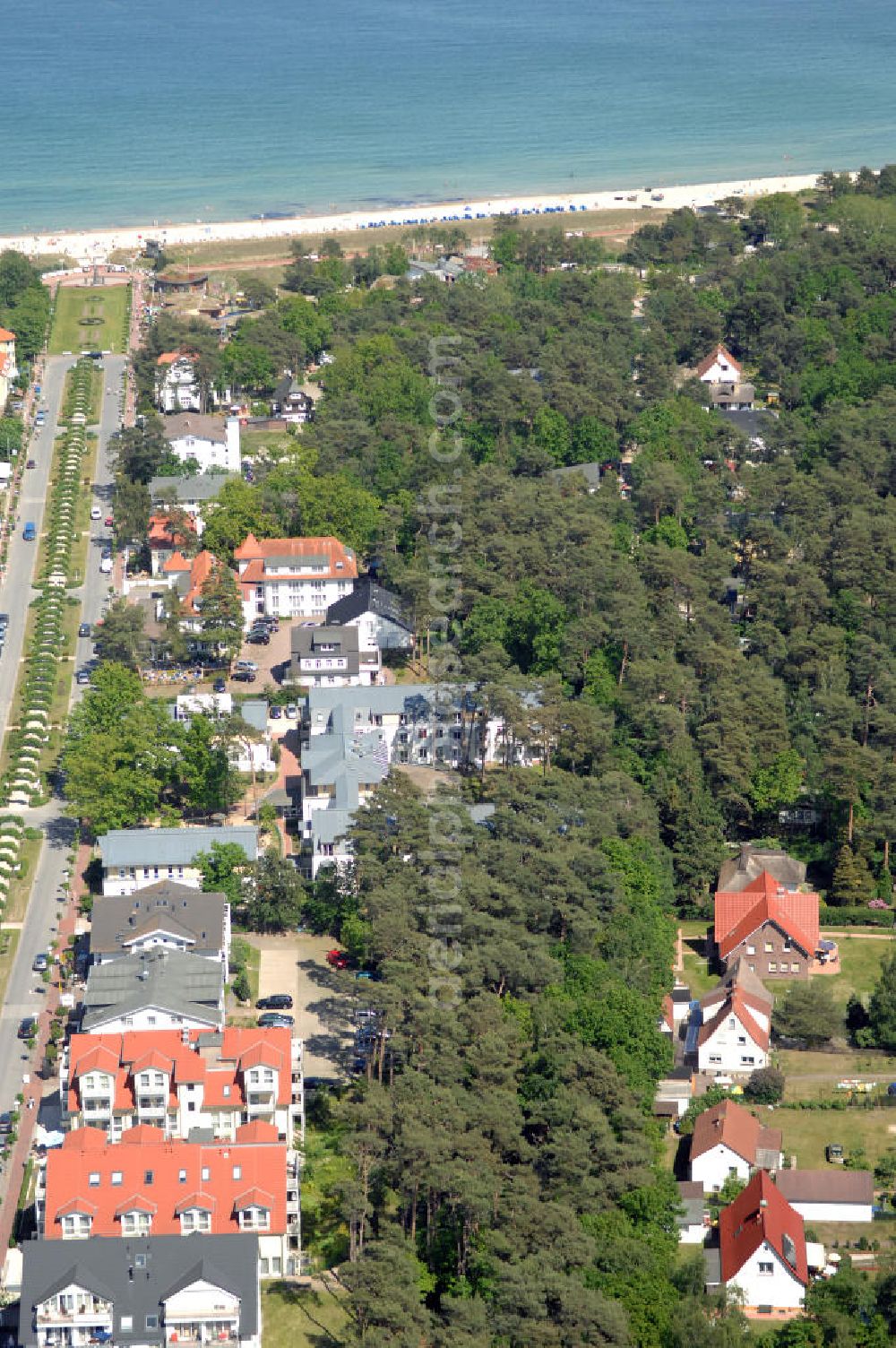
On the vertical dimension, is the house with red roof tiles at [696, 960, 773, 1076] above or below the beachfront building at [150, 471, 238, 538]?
below

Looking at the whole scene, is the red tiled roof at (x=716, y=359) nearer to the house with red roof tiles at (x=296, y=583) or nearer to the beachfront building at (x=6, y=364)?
the house with red roof tiles at (x=296, y=583)

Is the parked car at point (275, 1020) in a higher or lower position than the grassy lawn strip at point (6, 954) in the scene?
lower

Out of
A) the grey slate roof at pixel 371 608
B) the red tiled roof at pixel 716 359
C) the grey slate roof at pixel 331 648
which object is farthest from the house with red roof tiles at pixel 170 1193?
the red tiled roof at pixel 716 359

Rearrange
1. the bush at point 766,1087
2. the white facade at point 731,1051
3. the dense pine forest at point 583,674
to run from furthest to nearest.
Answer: the white facade at point 731,1051, the bush at point 766,1087, the dense pine forest at point 583,674

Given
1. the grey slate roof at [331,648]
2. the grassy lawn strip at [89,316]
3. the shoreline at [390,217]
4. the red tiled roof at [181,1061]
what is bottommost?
the red tiled roof at [181,1061]

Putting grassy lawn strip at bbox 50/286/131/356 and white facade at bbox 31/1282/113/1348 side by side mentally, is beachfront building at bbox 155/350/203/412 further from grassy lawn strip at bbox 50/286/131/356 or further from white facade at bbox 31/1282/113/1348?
white facade at bbox 31/1282/113/1348

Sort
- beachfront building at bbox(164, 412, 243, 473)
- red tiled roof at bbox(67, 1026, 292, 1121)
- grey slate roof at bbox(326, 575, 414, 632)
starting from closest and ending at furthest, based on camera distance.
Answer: red tiled roof at bbox(67, 1026, 292, 1121), grey slate roof at bbox(326, 575, 414, 632), beachfront building at bbox(164, 412, 243, 473)

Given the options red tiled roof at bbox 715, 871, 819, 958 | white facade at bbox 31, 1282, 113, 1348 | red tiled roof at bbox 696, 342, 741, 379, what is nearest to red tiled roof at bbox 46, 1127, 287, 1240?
white facade at bbox 31, 1282, 113, 1348
